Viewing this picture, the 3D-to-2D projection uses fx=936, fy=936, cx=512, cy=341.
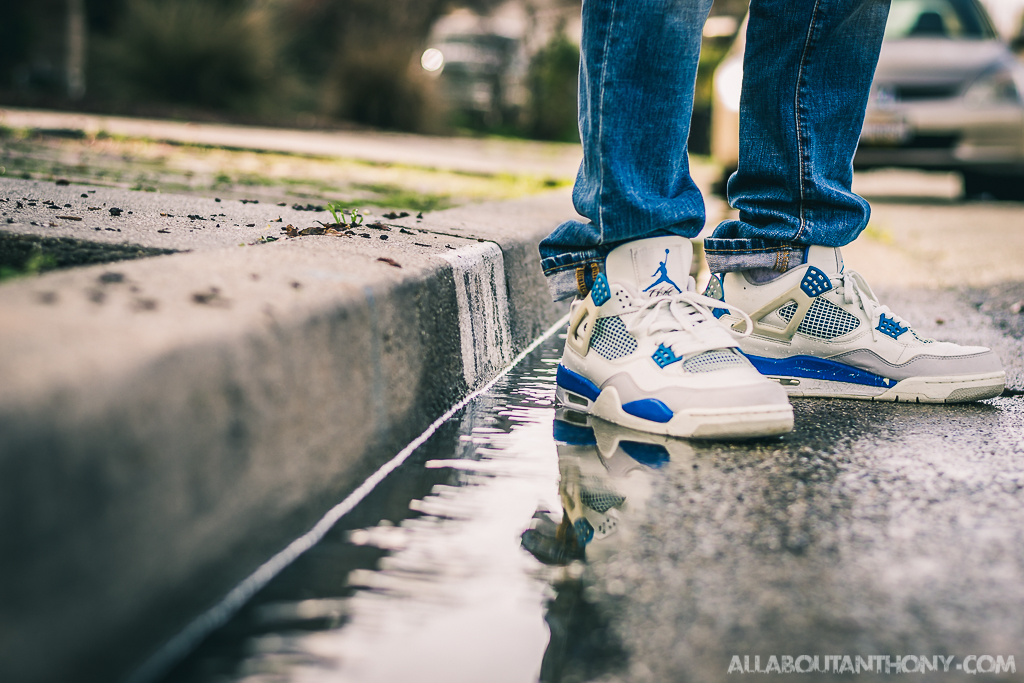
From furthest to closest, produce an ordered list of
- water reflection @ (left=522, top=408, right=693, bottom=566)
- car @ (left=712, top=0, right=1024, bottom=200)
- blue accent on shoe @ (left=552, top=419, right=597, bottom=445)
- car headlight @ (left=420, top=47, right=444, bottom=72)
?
car headlight @ (left=420, top=47, right=444, bottom=72) → car @ (left=712, top=0, right=1024, bottom=200) → blue accent on shoe @ (left=552, top=419, right=597, bottom=445) → water reflection @ (left=522, top=408, right=693, bottom=566)

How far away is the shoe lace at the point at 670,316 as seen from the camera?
5.28 ft

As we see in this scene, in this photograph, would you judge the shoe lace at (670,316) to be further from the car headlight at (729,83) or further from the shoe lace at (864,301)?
the car headlight at (729,83)

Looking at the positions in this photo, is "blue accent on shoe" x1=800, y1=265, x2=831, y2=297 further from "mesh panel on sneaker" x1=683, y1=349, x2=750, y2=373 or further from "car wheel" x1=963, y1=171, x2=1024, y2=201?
"car wheel" x1=963, y1=171, x2=1024, y2=201

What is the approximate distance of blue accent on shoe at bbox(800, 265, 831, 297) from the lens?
1.87m

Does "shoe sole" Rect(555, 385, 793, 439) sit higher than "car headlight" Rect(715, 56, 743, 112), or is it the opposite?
"car headlight" Rect(715, 56, 743, 112)

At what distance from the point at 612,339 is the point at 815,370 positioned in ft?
1.59

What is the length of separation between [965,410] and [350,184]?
2.83m

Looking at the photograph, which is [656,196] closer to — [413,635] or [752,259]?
[752,259]

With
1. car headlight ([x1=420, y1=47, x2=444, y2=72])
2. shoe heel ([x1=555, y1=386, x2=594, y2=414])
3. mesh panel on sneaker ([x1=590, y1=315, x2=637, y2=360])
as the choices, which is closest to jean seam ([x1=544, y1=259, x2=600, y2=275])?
mesh panel on sneaker ([x1=590, y1=315, x2=637, y2=360])

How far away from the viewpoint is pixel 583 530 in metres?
1.15

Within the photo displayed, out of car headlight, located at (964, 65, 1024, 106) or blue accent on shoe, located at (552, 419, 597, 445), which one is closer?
blue accent on shoe, located at (552, 419, 597, 445)

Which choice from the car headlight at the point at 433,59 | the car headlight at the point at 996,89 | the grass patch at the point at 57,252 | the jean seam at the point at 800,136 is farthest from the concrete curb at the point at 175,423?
the car headlight at the point at 433,59

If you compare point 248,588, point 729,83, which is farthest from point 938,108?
point 248,588

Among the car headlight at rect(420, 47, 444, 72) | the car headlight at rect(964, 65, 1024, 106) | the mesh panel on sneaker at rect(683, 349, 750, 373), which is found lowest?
the mesh panel on sneaker at rect(683, 349, 750, 373)
